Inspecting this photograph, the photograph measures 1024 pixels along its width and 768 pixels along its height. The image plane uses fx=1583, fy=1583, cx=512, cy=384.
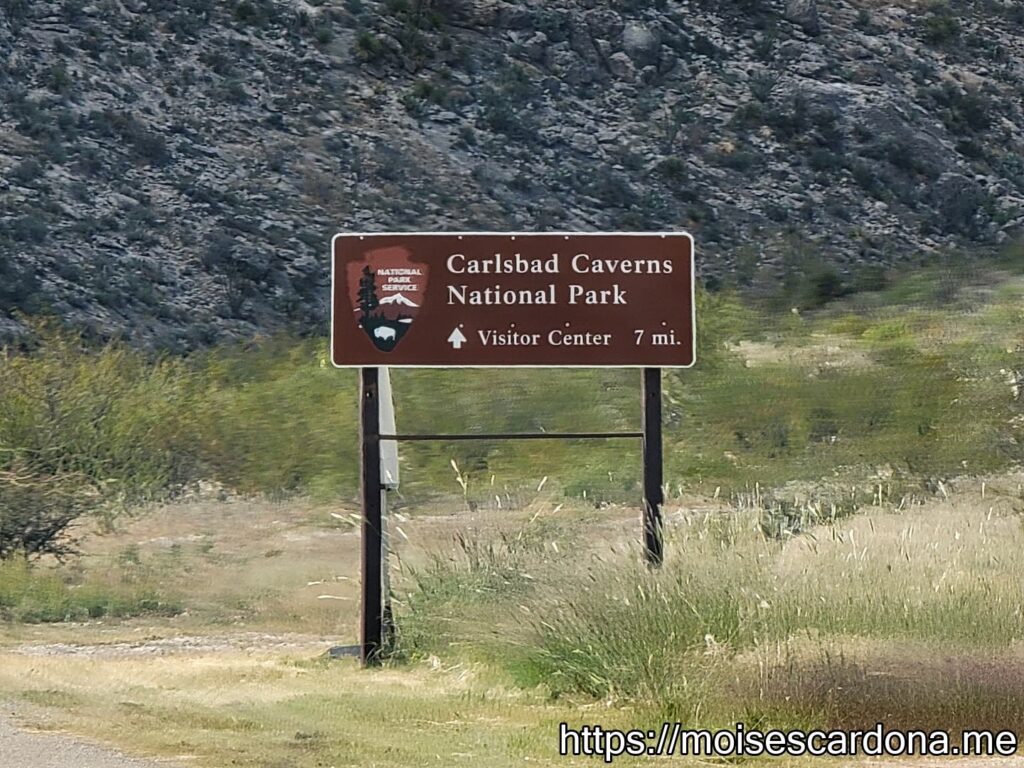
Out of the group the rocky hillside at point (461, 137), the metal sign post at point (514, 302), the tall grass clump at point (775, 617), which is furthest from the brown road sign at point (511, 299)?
the rocky hillside at point (461, 137)

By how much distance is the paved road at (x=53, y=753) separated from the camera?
6.22 m

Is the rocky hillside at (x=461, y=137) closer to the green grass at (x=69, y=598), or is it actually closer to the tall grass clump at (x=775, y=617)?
the green grass at (x=69, y=598)

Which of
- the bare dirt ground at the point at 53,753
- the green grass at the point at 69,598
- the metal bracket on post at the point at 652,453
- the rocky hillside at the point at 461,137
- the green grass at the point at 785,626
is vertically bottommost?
the green grass at the point at 69,598

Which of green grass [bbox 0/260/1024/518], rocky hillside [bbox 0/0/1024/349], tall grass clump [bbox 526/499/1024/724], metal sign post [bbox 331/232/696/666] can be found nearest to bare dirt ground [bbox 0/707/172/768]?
tall grass clump [bbox 526/499/1024/724]

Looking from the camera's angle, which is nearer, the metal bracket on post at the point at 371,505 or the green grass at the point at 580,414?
the metal bracket on post at the point at 371,505

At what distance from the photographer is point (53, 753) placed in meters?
6.44

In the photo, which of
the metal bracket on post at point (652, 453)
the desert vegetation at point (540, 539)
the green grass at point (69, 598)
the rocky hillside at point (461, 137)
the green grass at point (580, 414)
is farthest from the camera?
the rocky hillside at point (461, 137)

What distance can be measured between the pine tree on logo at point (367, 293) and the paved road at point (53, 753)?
130 inches

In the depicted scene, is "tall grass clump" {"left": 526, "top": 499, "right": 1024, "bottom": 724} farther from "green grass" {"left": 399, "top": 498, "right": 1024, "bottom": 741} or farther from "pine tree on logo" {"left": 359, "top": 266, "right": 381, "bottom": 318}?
"pine tree on logo" {"left": 359, "top": 266, "right": 381, "bottom": 318}

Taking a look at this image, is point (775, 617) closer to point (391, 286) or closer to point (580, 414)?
point (391, 286)

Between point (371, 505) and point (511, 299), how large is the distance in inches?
59.2

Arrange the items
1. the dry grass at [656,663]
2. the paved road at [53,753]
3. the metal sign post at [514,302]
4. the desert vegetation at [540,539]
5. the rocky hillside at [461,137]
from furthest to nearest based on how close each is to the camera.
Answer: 1. the rocky hillside at [461,137]
2. the metal sign post at [514,302]
3. the desert vegetation at [540,539]
4. the dry grass at [656,663]
5. the paved road at [53,753]

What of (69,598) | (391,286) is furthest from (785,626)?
(69,598)

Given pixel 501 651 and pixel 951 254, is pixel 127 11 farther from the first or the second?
pixel 501 651
